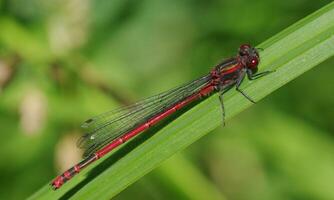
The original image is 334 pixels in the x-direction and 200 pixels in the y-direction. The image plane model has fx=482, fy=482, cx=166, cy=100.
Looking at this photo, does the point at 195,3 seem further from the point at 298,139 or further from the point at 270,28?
the point at 298,139

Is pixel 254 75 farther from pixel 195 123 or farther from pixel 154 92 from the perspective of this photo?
pixel 154 92

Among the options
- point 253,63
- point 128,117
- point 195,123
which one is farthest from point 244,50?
point 128,117

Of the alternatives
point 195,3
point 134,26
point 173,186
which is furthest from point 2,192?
Result: point 195,3

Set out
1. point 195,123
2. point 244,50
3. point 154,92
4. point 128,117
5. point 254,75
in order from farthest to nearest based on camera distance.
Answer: point 154,92, point 128,117, point 244,50, point 254,75, point 195,123

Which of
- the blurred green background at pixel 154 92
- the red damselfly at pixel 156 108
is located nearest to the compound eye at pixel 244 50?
the red damselfly at pixel 156 108

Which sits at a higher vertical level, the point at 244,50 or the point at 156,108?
the point at 156,108

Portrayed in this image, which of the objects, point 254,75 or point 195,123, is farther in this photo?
point 254,75

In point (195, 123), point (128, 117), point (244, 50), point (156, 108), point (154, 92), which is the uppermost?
point (154, 92)
